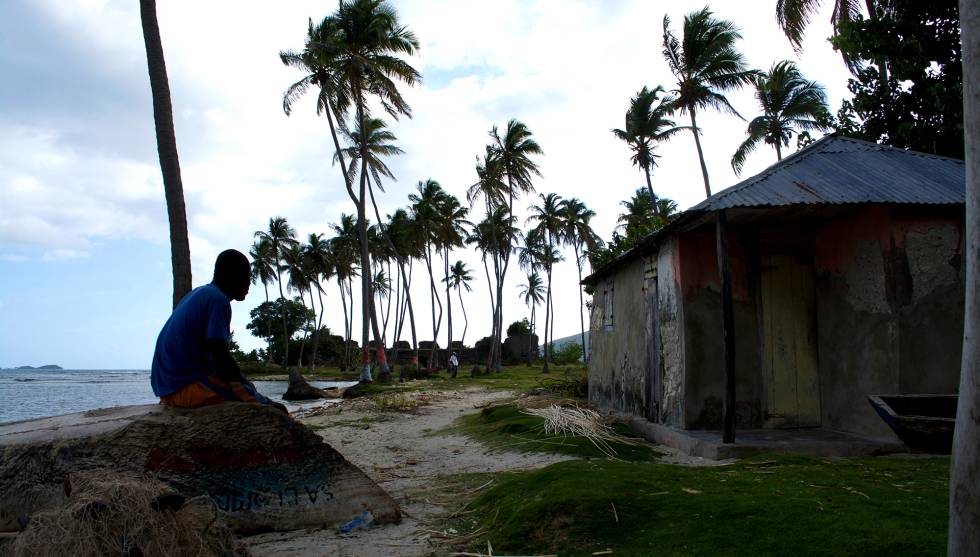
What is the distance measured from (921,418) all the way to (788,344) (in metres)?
2.43

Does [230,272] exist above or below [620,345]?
above

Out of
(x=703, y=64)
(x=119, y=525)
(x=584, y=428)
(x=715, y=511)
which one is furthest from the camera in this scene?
(x=703, y=64)

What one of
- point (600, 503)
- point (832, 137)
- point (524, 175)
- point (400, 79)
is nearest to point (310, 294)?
point (524, 175)

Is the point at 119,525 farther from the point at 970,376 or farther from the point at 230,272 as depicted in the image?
the point at 970,376

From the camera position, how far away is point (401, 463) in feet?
28.1

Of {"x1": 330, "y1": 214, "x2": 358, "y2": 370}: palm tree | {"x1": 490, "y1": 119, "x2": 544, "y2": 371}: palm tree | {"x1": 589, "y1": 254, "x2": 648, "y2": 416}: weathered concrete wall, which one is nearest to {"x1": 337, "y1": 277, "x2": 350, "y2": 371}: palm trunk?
{"x1": 330, "y1": 214, "x2": 358, "y2": 370}: palm tree

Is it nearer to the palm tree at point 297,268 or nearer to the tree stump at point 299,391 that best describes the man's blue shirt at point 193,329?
the tree stump at point 299,391

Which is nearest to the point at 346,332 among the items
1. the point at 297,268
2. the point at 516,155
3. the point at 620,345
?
the point at 297,268

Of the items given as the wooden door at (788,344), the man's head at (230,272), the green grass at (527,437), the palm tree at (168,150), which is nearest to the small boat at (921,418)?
the wooden door at (788,344)

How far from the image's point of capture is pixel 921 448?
22.0 feet

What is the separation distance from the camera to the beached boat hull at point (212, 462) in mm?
4254

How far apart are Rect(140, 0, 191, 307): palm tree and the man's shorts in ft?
11.3

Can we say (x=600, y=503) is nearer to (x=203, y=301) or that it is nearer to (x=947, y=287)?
(x=203, y=301)

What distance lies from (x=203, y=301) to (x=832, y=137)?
902cm
